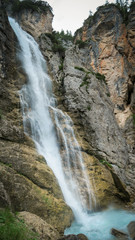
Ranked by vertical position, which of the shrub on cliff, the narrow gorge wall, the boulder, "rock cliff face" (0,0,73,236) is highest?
the shrub on cliff

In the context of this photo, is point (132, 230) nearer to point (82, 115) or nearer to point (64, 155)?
point (64, 155)

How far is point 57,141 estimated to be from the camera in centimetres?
1259

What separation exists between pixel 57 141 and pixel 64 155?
127cm

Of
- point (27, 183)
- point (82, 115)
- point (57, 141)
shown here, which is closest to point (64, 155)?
point (57, 141)

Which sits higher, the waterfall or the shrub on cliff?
the shrub on cliff

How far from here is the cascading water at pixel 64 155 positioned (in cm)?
883

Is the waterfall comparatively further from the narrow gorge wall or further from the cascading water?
the narrow gorge wall

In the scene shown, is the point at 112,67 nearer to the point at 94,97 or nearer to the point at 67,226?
the point at 94,97

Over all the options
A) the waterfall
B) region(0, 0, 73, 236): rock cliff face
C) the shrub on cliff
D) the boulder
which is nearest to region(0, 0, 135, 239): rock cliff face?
region(0, 0, 73, 236): rock cliff face

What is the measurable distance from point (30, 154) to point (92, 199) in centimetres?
509

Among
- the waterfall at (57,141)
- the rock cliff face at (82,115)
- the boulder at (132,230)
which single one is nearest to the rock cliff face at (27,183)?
the rock cliff face at (82,115)

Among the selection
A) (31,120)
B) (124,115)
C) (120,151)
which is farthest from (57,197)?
(124,115)

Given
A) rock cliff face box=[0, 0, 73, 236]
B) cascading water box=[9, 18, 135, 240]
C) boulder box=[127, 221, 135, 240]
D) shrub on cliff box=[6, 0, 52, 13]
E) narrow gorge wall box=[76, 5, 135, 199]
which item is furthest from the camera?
shrub on cliff box=[6, 0, 52, 13]

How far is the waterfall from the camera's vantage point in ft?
33.9
